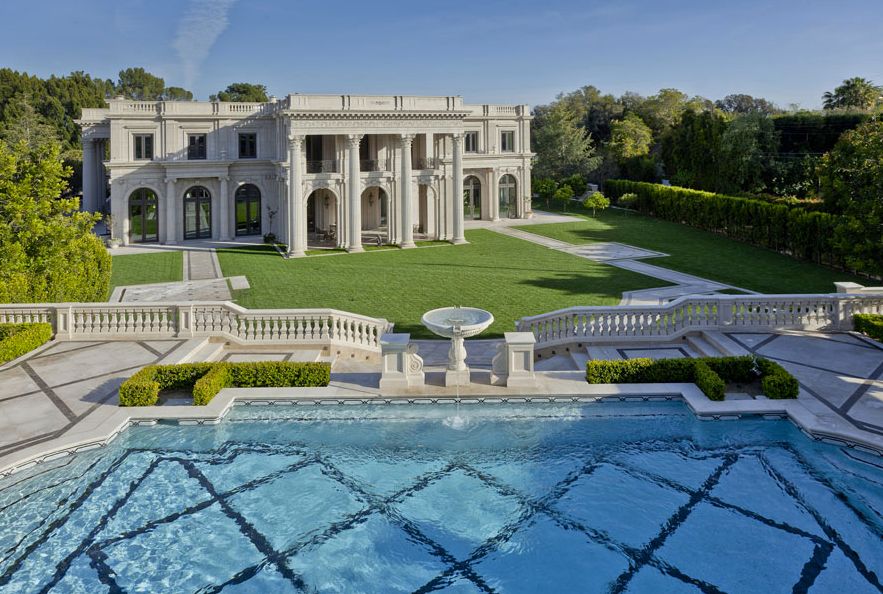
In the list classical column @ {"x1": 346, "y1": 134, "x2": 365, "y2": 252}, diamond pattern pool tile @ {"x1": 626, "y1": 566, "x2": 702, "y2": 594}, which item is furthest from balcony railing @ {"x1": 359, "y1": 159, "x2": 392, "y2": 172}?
diamond pattern pool tile @ {"x1": 626, "y1": 566, "x2": 702, "y2": 594}

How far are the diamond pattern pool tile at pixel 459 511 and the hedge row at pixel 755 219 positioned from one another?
25.8m

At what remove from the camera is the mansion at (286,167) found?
4588cm

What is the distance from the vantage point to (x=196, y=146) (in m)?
50.1

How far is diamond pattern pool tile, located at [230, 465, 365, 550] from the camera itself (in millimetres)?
10977

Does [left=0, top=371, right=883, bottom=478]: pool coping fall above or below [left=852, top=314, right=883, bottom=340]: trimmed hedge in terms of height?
below

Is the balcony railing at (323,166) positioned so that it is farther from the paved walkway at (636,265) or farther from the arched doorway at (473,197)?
the arched doorway at (473,197)

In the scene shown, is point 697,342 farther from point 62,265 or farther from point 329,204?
point 329,204

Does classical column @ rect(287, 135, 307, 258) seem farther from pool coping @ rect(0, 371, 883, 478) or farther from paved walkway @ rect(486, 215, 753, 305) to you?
pool coping @ rect(0, 371, 883, 478)

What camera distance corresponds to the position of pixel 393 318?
27.0m

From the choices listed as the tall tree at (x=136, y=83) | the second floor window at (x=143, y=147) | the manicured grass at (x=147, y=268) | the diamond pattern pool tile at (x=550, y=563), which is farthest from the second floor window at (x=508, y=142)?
the tall tree at (x=136, y=83)

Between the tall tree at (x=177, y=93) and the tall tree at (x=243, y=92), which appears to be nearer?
the tall tree at (x=243, y=92)

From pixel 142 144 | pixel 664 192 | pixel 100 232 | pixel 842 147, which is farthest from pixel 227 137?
pixel 842 147

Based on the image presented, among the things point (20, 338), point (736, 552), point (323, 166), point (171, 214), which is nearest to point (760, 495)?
point (736, 552)

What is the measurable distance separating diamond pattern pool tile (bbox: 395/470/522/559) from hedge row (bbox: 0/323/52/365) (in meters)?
12.5
